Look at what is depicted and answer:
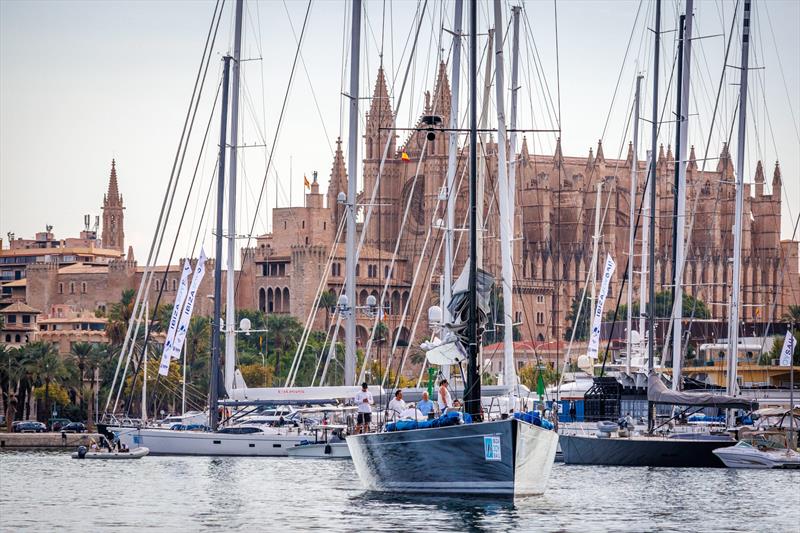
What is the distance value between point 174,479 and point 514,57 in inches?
686

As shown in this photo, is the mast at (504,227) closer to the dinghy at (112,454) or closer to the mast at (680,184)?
the mast at (680,184)

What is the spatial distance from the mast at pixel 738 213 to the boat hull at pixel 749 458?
2391mm

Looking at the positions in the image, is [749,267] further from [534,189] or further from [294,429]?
[294,429]

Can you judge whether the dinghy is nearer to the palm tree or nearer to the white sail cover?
the white sail cover

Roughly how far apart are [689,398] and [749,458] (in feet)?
9.44

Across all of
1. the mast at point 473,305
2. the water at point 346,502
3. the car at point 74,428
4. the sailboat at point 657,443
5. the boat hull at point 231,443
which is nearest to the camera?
the water at point 346,502

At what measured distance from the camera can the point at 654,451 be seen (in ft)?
179

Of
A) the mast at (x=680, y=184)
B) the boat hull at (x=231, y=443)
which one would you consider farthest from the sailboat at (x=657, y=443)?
the boat hull at (x=231, y=443)

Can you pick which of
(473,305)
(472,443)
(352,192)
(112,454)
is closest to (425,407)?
(472,443)

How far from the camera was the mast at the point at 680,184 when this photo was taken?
58.6 metres

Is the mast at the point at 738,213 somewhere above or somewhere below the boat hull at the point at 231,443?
above

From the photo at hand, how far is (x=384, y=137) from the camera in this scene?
180 meters

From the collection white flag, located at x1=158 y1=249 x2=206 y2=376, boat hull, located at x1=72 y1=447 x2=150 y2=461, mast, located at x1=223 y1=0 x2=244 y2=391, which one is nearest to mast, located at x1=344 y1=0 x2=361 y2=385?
mast, located at x1=223 y1=0 x2=244 y2=391

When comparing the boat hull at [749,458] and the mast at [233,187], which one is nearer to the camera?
the boat hull at [749,458]
